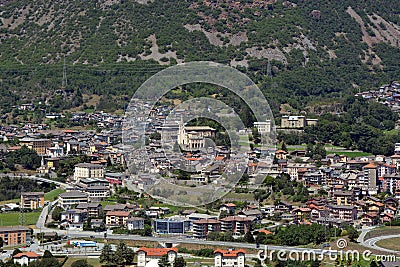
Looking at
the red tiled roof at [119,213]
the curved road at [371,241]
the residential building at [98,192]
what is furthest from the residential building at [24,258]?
the residential building at [98,192]

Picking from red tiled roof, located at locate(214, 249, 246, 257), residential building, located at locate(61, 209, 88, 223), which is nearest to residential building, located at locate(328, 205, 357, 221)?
red tiled roof, located at locate(214, 249, 246, 257)

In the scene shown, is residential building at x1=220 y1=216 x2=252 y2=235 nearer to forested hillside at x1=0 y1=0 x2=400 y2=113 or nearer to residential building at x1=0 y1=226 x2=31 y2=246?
residential building at x1=0 y1=226 x2=31 y2=246

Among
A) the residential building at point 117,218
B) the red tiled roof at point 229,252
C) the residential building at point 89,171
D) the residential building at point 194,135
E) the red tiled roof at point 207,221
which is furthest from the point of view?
the residential building at point 194,135

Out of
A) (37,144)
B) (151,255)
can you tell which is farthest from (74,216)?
(37,144)

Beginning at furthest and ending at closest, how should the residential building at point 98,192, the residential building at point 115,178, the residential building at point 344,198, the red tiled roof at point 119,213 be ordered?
the residential building at point 115,178, the residential building at point 98,192, the residential building at point 344,198, the red tiled roof at point 119,213

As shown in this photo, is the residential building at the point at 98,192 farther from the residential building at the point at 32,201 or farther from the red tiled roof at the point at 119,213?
the red tiled roof at the point at 119,213

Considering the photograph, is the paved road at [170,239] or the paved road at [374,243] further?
the paved road at [170,239]
